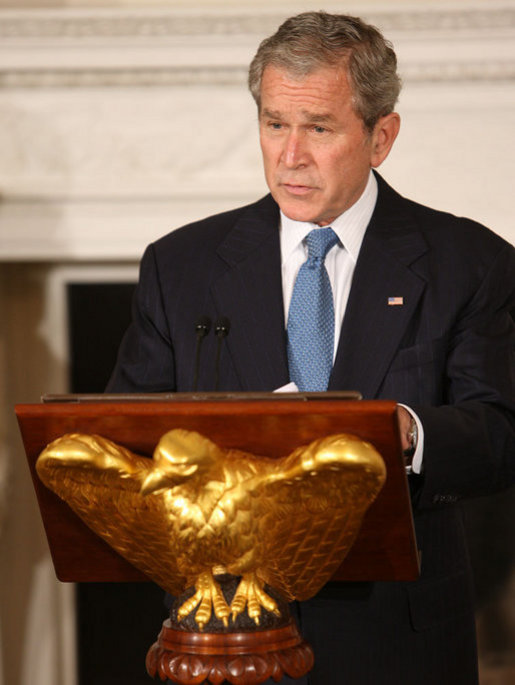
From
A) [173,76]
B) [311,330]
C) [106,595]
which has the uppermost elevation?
[173,76]

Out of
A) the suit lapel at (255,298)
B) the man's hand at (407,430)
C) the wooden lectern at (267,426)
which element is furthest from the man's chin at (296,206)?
the wooden lectern at (267,426)

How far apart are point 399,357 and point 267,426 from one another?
0.62 m

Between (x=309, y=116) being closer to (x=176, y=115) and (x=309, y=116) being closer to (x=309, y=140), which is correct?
(x=309, y=140)

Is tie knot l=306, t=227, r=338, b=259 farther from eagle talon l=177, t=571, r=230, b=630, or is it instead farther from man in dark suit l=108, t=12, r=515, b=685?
eagle talon l=177, t=571, r=230, b=630

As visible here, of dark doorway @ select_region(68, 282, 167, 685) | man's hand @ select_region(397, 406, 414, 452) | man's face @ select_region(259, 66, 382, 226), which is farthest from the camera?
dark doorway @ select_region(68, 282, 167, 685)

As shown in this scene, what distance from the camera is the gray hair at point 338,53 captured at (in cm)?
207

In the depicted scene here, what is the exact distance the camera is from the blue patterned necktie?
2.06 m

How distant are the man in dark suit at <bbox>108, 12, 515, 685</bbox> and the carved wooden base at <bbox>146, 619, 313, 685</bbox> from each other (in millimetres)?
406

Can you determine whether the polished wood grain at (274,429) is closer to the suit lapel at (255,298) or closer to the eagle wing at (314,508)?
the eagle wing at (314,508)

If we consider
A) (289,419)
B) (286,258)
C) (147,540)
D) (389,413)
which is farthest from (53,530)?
(286,258)

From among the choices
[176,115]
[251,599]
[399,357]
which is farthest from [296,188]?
[176,115]

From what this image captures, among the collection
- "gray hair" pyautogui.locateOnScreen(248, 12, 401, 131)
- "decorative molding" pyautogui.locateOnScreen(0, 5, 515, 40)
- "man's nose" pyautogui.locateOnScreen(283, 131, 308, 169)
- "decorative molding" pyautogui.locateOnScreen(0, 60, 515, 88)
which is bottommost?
"man's nose" pyautogui.locateOnScreen(283, 131, 308, 169)

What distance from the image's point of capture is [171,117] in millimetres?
3777

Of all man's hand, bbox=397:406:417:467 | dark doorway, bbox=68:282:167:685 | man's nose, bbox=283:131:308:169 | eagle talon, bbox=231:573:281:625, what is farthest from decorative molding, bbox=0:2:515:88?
eagle talon, bbox=231:573:281:625
